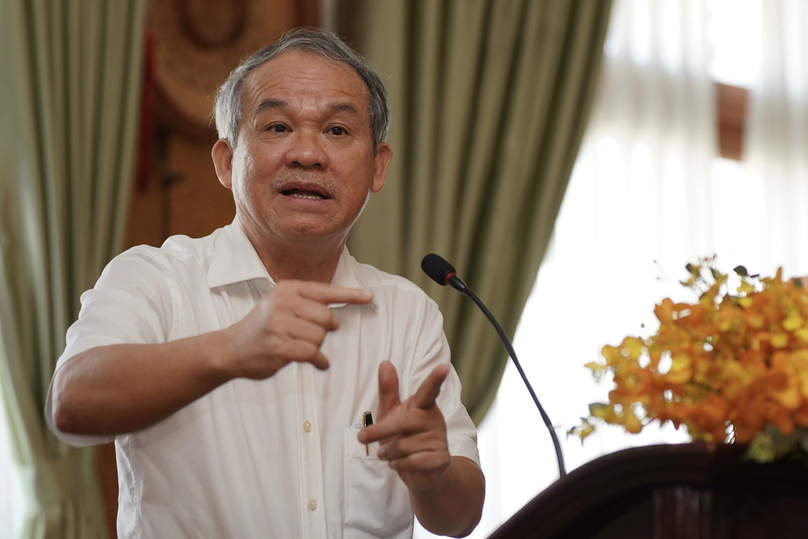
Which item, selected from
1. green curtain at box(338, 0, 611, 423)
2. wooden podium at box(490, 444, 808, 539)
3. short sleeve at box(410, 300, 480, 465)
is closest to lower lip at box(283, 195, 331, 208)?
short sleeve at box(410, 300, 480, 465)

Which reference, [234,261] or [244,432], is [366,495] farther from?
[234,261]

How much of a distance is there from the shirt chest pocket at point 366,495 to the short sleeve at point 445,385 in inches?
6.2

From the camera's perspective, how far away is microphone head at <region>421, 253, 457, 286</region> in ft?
5.59

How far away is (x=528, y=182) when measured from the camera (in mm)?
3262

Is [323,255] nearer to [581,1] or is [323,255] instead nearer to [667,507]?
[667,507]

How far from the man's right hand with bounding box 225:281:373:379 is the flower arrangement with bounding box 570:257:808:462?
0.36 meters

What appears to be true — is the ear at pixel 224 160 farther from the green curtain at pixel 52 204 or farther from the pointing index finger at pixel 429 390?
the pointing index finger at pixel 429 390

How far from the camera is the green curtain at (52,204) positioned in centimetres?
220

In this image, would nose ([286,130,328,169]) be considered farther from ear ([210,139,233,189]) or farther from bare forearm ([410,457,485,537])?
bare forearm ([410,457,485,537])

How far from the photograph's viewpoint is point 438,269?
1716 mm

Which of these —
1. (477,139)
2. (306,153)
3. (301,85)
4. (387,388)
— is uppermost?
(477,139)

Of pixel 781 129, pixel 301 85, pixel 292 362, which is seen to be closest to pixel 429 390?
pixel 292 362

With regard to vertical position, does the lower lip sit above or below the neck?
above

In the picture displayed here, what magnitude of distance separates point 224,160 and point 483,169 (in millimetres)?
1408
